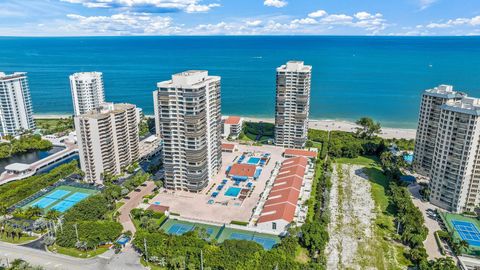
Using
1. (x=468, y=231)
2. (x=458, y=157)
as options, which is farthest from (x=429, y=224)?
(x=458, y=157)

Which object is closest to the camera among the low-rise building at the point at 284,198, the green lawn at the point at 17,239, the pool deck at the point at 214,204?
the green lawn at the point at 17,239

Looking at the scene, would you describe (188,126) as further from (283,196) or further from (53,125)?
(53,125)

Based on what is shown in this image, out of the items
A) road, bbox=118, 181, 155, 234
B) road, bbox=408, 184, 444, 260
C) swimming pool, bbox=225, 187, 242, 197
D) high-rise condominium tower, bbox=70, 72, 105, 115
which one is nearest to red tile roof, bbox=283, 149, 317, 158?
swimming pool, bbox=225, 187, 242, 197

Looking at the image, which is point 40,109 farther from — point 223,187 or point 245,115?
point 223,187

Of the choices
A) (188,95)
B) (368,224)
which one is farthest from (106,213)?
(368,224)

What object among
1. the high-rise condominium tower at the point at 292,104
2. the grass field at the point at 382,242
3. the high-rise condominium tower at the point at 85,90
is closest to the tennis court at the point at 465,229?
the grass field at the point at 382,242

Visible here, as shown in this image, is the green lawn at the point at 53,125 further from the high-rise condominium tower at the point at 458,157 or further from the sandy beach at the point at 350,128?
the high-rise condominium tower at the point at 458,157
